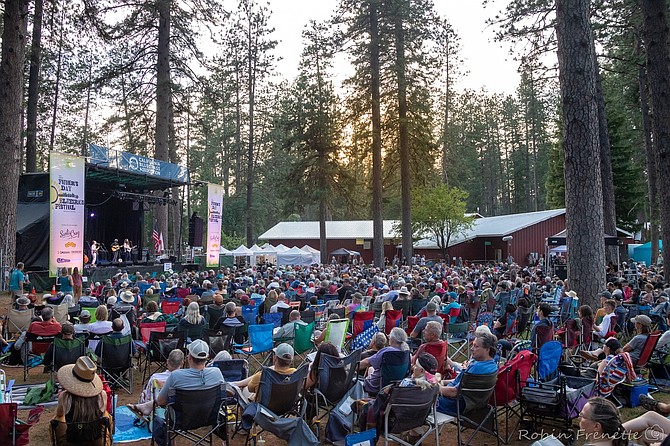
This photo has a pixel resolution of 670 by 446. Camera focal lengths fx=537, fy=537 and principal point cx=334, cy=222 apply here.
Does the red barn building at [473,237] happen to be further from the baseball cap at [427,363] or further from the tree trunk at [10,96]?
the baseball cap at [427,363]

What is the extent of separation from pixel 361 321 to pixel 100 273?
13310 millimetres

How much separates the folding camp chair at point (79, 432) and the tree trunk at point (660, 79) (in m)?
11.5

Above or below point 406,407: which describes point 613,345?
above

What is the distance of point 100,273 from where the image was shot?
1869 centimetres

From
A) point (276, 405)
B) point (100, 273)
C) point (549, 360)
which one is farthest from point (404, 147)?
point (276, 405)

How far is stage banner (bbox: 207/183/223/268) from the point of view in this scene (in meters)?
20.8

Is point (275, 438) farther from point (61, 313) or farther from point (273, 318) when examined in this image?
point (61, 313)

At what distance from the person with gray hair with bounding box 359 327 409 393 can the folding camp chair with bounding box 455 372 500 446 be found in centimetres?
86

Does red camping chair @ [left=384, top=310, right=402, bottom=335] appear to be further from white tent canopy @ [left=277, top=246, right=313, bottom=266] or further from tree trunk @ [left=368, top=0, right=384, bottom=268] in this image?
white tent canopy @ [left=277, top=246, right=313, bottom=266]

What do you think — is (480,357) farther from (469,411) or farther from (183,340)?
(183,340)

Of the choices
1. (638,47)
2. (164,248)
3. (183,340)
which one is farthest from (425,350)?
(164,248)

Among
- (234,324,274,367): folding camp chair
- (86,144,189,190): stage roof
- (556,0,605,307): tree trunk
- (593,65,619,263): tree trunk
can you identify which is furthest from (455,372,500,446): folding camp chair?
(86,144,189,190): stage roof

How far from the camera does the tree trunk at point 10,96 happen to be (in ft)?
37.1

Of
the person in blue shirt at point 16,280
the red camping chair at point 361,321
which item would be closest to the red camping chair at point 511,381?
the red camping chair at point 361,321
